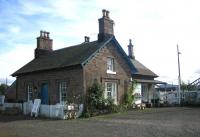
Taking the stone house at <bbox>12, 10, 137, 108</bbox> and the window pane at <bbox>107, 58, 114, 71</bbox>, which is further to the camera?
the window pane at <bbox>107, 58, 114, 71</bbox>

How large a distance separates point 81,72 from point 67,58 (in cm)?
341

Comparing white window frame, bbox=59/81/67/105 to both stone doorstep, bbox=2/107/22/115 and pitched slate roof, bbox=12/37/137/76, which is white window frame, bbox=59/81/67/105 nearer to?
pitched slate roof, bbox=12/37/137/76

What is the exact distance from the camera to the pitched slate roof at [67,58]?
27406mm

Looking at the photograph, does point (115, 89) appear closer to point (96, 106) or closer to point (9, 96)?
point (96, 106)

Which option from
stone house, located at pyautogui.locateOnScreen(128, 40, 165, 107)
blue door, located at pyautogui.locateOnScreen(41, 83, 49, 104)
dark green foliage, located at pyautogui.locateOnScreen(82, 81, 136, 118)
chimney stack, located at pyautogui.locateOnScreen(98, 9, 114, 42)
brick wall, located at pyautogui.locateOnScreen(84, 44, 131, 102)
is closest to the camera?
dark green foliage, located at pyautogui.locateOnScreen(82, 81, 136, 118)

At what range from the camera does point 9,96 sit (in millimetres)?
41156

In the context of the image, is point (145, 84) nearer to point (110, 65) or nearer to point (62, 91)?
point (110, 65)

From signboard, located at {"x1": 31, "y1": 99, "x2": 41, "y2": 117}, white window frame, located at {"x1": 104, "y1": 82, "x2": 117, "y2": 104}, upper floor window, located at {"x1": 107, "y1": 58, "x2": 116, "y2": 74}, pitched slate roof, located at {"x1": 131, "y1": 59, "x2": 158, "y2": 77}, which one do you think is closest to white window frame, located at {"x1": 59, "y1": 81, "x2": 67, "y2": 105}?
signboard, located at {"x1": 31, "y1": 99, "x2": 41, "y2": 117}

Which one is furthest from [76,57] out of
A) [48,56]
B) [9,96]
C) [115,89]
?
[9,96]

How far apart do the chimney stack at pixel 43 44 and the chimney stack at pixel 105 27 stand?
8.92 metres

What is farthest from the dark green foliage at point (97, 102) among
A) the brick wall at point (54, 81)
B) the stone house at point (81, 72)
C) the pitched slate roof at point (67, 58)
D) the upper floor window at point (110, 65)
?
the upper floor window at point (110, 65)

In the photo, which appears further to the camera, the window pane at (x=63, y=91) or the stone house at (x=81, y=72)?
the window pane at (x=63, y=91)

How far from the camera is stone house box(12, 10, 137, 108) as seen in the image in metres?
26.8

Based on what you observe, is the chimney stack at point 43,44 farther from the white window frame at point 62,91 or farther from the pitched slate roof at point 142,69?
the pitched slate roof at point 142,69
